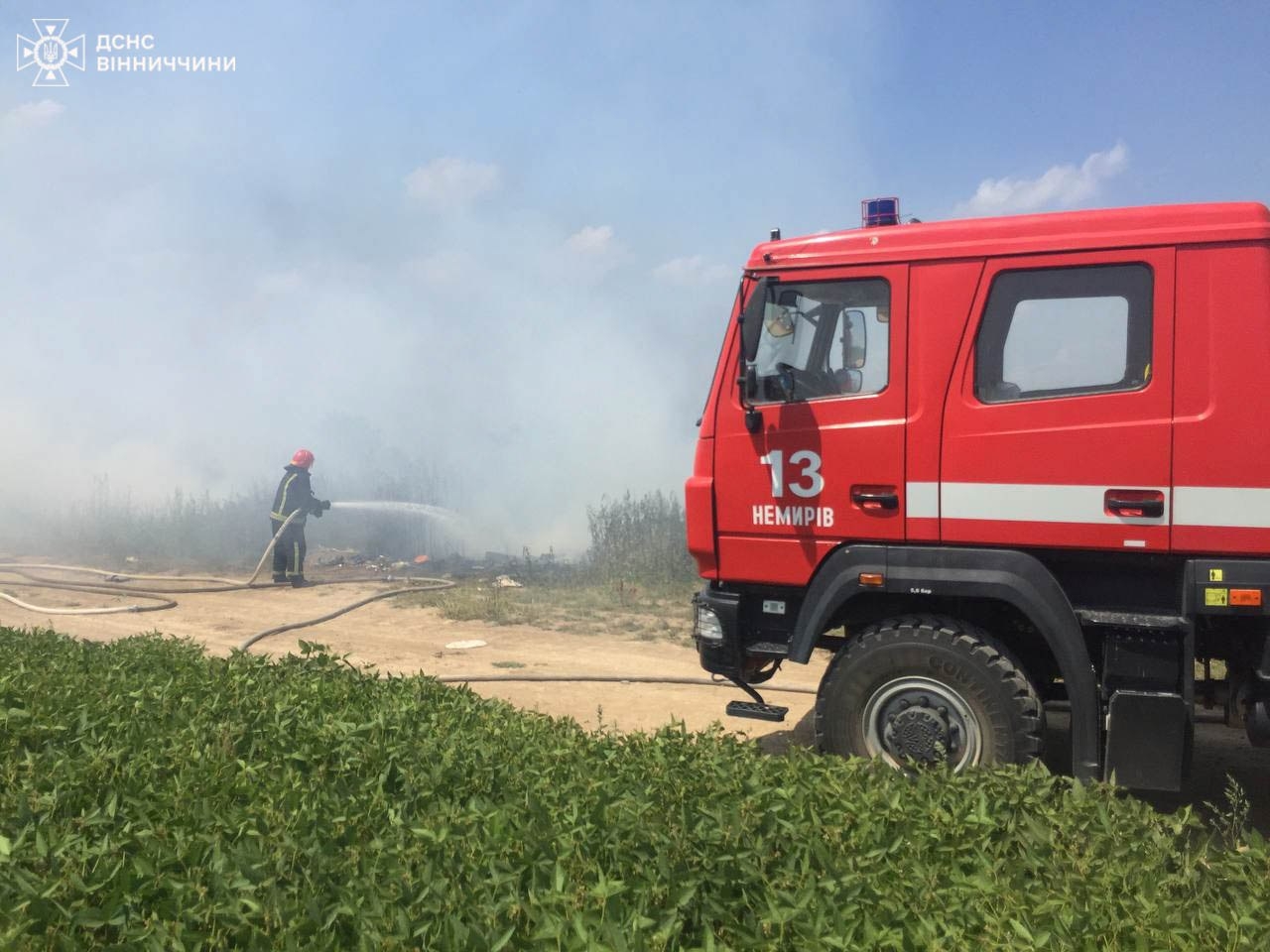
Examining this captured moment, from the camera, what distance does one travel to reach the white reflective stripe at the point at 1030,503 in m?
4.75

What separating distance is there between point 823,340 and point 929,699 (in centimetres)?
212

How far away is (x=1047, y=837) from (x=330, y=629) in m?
9.59

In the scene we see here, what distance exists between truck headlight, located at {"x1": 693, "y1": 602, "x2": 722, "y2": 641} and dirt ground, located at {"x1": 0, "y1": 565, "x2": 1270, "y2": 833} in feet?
2.11

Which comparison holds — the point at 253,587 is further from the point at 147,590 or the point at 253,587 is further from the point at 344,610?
the point at 344,610

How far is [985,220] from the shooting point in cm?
516

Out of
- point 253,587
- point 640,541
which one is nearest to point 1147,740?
point 640,541

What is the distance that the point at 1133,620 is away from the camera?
4754 millimetres

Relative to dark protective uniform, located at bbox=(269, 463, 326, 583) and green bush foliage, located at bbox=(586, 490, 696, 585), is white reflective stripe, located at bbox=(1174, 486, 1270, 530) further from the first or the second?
dark protective uniform, located at bbox=(269, 463, 326, 583)

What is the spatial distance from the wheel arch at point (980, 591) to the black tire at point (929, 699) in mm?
190

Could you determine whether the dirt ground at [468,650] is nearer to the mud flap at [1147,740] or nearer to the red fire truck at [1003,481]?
the red fire truck at [1003,481]

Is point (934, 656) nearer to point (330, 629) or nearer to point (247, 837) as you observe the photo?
point (247, 837)

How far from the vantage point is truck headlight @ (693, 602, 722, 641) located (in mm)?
5711

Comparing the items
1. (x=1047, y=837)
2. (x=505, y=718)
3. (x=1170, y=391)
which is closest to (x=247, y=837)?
(x=505, y=718)

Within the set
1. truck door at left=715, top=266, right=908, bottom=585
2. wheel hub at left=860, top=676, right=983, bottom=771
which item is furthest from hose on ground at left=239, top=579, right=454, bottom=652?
wheel hub at left=860, top=676, right=983, bottom=771
